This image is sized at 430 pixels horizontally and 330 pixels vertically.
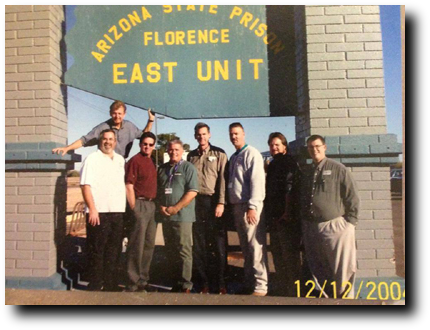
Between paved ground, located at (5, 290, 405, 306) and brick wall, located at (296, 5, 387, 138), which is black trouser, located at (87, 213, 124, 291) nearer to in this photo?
paved ground, located at (5, 290, 405, 306)

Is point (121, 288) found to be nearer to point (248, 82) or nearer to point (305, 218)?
point (305, 218)

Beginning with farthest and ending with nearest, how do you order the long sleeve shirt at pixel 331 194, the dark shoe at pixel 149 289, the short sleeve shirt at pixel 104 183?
1. the dark shoe at pixel 149 289
2. the short sleeve shirt at pixel 104 183
3. the long sleeve shirt at pixel 331 194

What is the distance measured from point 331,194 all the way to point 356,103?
Result: 1.02 metres

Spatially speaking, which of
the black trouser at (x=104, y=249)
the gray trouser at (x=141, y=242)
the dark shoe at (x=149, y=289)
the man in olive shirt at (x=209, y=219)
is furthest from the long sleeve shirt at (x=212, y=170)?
the dark shoe at (x=149, y=289)

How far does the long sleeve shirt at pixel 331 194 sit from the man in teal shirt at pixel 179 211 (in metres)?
1.21

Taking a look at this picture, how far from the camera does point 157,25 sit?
11.5 ft

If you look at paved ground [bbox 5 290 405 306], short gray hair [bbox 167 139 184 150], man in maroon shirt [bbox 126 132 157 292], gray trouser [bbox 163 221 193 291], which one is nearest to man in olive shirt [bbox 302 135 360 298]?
paved ground [bbox 5 290 405 306]

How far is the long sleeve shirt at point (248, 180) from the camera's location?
3.21 metres

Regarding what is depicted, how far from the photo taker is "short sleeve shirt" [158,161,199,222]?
332cm

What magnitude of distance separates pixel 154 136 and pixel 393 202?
2.59 metres

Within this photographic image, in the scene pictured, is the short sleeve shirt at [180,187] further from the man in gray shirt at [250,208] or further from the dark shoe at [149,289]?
the dark shoe at [149,289]

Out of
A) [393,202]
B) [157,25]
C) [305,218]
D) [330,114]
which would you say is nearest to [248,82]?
[330,114]

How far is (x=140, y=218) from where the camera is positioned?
3.35 meters
